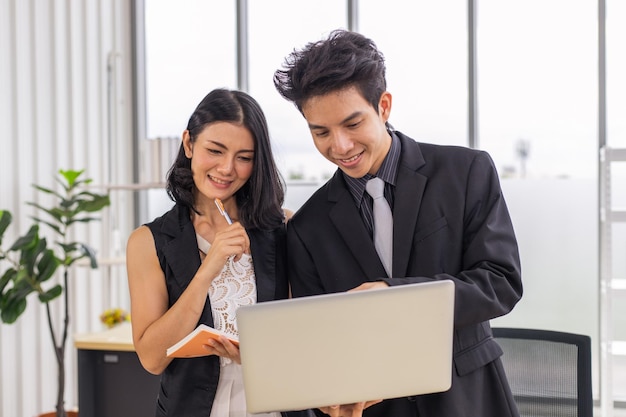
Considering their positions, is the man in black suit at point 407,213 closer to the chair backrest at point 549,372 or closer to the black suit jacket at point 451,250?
the black suit jacket at point 451,250

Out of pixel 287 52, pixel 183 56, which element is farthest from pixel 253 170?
pixel 183 56

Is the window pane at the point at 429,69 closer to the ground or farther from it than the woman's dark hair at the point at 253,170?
farther from it

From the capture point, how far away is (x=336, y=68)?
144 cm

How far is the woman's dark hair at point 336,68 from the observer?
144 cm

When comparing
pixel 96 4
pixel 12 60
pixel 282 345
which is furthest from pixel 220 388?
pixel 96 4

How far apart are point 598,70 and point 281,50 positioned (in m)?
1.94

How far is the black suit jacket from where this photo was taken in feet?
4.59

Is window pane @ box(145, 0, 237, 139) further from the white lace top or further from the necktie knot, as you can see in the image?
the necktie knot

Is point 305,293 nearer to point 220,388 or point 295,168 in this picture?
point 220,388

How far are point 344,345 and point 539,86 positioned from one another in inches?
132

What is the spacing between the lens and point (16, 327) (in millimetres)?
3814

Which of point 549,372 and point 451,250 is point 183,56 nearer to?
point 549,372

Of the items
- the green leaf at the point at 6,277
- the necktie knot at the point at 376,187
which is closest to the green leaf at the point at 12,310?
the green leaf at the point at 6,277

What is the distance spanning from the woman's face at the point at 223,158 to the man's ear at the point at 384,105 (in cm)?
33
